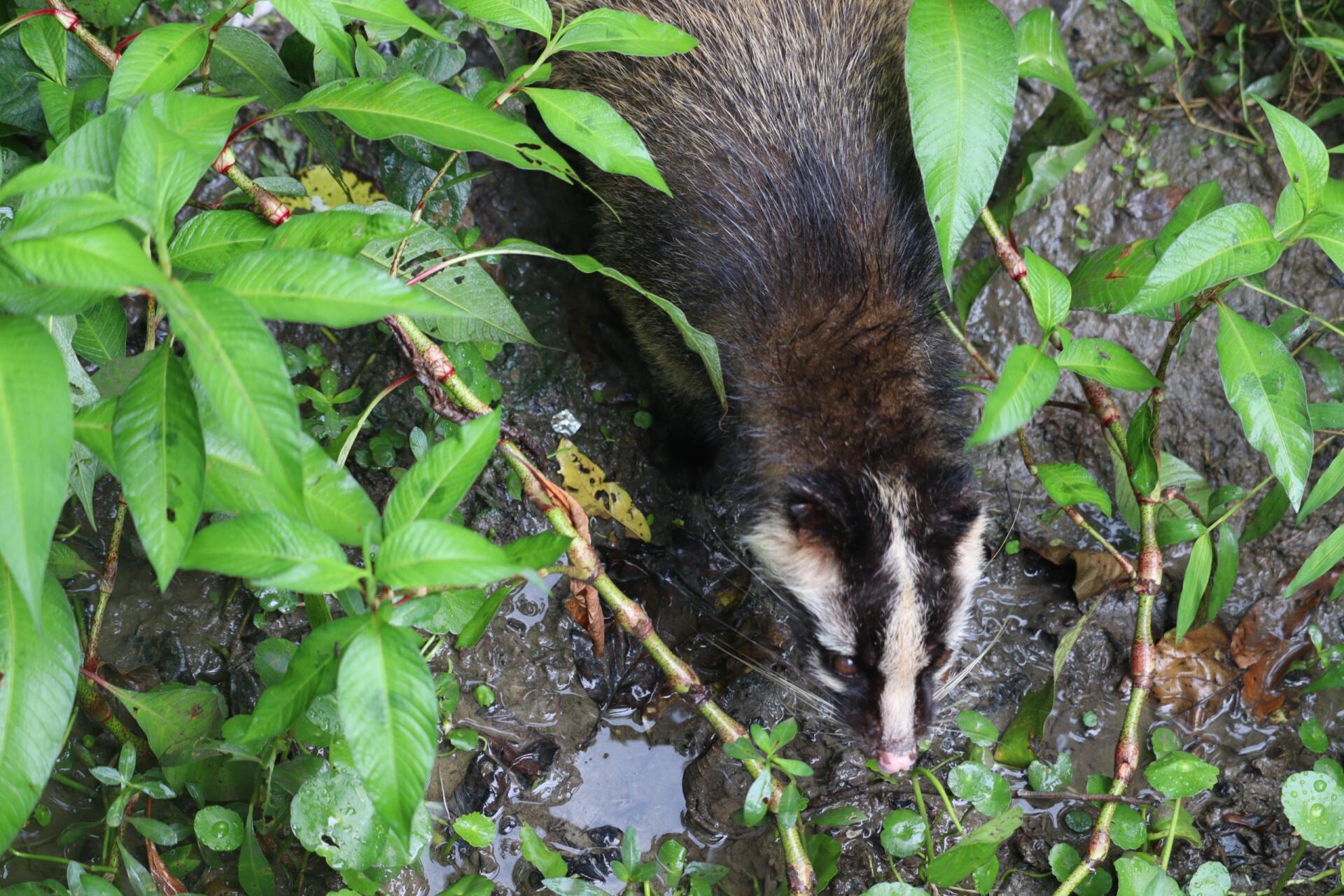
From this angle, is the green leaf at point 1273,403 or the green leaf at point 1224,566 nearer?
the green leaf at point 1273,403

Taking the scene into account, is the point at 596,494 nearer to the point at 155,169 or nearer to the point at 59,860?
the point at 59,860

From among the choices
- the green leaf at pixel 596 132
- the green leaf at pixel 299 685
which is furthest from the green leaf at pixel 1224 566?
the green leaf at pixel 299 685

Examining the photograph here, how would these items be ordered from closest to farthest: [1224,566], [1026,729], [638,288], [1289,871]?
[638,288] → [1289,871] → [1224,566] → [1026,729]

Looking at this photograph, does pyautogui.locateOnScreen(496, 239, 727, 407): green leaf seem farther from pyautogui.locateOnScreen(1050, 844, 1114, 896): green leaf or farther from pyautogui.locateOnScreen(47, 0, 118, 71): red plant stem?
pyautogui.locateOnScreen(1050, 844, 1114, 896): green leaf

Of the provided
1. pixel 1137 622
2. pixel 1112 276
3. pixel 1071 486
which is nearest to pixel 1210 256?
pixel 1112 276

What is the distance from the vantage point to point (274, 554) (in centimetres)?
175

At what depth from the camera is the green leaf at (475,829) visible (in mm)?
2666

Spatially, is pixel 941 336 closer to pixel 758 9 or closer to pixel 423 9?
pixel 758 9

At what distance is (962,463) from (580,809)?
1525mm

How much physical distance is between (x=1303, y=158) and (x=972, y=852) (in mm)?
1760

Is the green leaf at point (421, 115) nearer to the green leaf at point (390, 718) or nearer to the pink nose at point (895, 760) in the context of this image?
the green leaf at point (390, 718)

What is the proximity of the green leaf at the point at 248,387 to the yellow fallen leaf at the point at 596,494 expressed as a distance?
1973mm

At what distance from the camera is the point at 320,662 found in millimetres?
1966

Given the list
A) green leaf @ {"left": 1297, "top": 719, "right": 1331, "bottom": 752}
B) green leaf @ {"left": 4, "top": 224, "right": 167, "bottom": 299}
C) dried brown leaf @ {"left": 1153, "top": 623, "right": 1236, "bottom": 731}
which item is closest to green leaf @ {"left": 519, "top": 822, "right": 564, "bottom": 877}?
green leaf @ {"left": 4, "top": 224, "right": 167, "bottom": 299}
